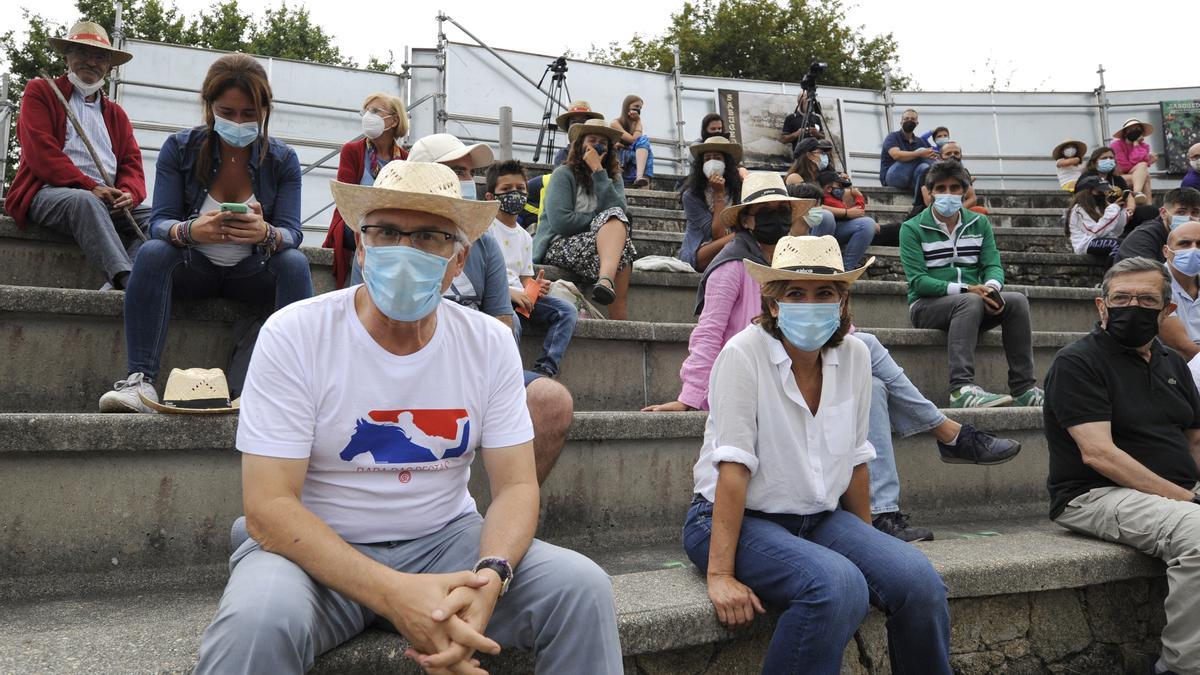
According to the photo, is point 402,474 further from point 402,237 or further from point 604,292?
point 604,292

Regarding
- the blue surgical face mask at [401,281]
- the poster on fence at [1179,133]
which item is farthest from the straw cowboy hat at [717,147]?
the poster on fence at [1179,133]

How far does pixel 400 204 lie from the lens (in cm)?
206

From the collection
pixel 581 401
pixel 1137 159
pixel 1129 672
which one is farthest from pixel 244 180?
pixel 1137 159

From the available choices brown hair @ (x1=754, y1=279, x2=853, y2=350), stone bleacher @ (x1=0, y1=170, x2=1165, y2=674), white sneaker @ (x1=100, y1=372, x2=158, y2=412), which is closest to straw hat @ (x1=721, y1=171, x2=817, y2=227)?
stone bleacher @ (x1=0, y1=170, x2=1165, y2=674)

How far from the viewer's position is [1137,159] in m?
9.99

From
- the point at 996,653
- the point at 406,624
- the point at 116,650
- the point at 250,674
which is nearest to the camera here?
the point at 250,674

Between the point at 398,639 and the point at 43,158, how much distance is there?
3159mm

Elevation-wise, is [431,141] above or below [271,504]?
above

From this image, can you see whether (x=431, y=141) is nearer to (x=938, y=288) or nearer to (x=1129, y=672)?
(x=938, y=288)

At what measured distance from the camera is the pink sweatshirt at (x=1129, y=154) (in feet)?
32.8

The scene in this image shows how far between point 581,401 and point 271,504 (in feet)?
8.06

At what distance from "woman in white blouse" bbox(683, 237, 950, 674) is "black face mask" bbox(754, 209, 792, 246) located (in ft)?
4.04

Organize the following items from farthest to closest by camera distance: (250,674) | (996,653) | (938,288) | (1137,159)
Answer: (1137,159) → (938,288) → (996,653) → (250,674)

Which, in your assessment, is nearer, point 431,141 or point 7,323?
point 7,323
